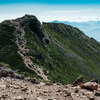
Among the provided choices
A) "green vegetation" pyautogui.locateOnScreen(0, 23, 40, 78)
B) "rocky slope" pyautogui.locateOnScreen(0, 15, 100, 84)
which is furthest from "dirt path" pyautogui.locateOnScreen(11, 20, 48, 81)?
"green vegetation" pyautogui.locateOnScreen(0, 23, 40, 78)

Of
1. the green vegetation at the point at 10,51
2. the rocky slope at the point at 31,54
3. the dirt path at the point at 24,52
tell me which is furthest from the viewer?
the rocky slope at the point at 31,54

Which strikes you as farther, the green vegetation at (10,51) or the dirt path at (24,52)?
the dirt path at (24,52)

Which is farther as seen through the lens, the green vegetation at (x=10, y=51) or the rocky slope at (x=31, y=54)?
the rocky slope at (x=31, y=54)

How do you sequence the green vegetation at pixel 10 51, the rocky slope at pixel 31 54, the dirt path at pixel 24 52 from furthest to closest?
the rocky slope at pixel 31 54, the dirt path at pixel 24 52, the green vegetation at pixel 10 51

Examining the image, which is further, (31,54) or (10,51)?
(31,54)

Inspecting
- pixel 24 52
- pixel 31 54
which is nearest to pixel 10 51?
pixel 24 52

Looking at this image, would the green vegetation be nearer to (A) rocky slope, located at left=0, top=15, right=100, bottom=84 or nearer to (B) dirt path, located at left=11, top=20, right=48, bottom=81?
(A) rocky slope, located at left=0, top=15, right=100, bottom=84

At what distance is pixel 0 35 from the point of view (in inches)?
5108

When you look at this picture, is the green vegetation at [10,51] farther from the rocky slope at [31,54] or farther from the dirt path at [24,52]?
the dirt path at [24,52]

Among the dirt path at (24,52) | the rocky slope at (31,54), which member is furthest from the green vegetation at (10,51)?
the dirt path at (24,52)

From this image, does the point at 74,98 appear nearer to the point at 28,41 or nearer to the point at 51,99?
the point at 51,99

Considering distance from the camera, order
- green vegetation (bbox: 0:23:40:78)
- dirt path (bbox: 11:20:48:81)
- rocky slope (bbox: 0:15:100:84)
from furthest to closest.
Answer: rocky slope (bbox: 0:15:100:84)
dirt path (bbox: 11:20:48:81)
green vegetation (bbox: 0:23:40:78)

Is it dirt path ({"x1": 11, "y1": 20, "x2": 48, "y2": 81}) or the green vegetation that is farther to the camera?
dirt path ({"x1": 11, "y1": 20, "x2": 48, "y2": 81})

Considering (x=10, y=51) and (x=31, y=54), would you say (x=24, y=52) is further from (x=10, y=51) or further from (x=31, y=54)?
(x=10, y=51)
